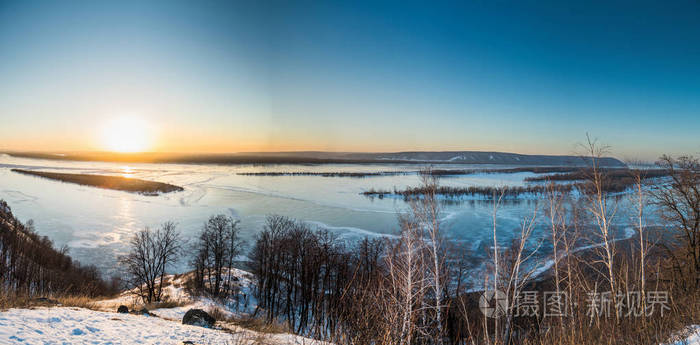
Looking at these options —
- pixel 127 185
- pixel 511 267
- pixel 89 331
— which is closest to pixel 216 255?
pixel 89 331

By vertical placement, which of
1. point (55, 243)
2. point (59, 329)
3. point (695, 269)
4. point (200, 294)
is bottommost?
point (200, 294)

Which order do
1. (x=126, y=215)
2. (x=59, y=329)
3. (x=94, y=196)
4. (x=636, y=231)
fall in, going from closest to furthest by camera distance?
(x=59, y=329), (x=636, y=231), (x=126, y=215), (x=94, y=196)

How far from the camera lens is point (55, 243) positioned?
2934 cm

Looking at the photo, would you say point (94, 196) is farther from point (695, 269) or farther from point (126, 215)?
point (695, 269)

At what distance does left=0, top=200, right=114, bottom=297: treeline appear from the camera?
23297 mm

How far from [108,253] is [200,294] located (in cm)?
1213

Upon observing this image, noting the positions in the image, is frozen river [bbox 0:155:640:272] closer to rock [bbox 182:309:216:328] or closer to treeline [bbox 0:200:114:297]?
treeline [bbox 0:200:114:297]

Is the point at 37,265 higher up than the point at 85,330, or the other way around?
the point at 85,330

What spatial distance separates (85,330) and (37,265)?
30.7 metres

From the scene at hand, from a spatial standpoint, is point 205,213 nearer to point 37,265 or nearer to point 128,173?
point 37,265

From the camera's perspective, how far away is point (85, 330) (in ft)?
19.0

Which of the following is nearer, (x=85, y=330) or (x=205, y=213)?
(x=85, y=330)

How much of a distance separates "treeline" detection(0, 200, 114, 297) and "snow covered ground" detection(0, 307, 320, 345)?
1917 centimetres

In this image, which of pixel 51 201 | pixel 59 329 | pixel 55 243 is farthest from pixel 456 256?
pixel 51 201
